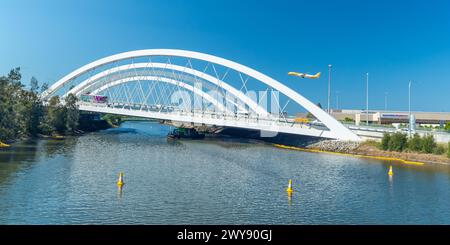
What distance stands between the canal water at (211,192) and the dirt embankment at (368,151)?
158 inches

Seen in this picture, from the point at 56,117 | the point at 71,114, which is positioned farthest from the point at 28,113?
the point at 71,114

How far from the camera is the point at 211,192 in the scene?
2334 centimetres

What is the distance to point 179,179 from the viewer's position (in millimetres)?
27266

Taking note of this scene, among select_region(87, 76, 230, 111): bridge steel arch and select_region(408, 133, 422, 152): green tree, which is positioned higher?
select_region(87, 76, 230, 111): bridge steel arch

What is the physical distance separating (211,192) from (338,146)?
2931 cm

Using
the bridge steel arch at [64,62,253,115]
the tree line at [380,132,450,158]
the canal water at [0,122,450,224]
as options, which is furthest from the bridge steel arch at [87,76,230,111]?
the canal water at [0,122,450,224]

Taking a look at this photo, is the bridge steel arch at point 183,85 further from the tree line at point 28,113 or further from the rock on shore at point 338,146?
the rock on shore at point 338,146

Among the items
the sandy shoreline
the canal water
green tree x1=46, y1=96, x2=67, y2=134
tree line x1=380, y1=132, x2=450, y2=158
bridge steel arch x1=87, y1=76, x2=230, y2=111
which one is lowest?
the canal water

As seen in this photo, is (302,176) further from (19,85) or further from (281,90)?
(19,85)

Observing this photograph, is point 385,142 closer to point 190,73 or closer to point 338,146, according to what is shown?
point 338,146

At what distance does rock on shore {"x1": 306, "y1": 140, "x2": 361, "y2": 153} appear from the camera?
48094mm

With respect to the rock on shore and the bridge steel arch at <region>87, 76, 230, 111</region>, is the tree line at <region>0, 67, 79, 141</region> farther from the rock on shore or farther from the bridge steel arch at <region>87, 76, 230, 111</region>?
the rock on shore

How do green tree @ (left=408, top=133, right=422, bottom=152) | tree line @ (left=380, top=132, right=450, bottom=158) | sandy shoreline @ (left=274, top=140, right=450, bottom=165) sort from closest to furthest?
sandy shoreline @ (left=274, top=140, right=450, bottom=165)
tree line @ (left=380, top=132, right=450, bottom=158)
green tree @ (left=408, top=133, right=422, bottom=152)
